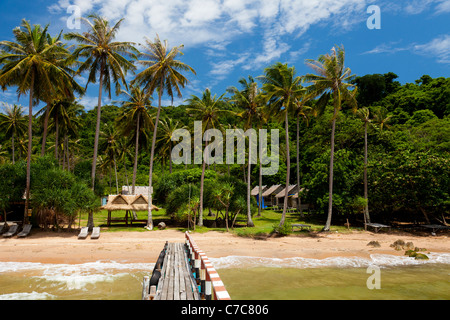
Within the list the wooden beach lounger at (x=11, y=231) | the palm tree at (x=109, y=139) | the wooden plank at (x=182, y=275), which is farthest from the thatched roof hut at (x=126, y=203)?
the palm tree at (x=109, y=139)

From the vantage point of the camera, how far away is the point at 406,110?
42.0 meters

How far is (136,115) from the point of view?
99.8ft

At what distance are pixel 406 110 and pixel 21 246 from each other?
4738 centimetres

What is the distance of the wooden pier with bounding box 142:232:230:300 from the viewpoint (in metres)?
6.19

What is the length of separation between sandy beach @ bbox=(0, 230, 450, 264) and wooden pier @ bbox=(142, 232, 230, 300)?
5585 mm

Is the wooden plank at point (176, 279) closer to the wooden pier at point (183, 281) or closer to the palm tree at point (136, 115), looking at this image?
the wooden pier at point (183, 281)

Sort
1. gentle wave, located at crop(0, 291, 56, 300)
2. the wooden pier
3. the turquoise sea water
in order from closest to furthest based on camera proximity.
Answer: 1. the wooden pier
2. gentle wave, located at crop(0, 291, 56, 300)
3. the turquoise sea water

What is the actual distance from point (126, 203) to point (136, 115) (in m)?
9.96

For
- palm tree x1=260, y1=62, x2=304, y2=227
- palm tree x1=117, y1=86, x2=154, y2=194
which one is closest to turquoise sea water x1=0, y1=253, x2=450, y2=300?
palm tree x1=260, y1=62, x2=304, y2=227

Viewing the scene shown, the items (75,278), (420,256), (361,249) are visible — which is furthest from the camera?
(361,249)

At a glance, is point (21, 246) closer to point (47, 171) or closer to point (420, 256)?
point (47, 171)

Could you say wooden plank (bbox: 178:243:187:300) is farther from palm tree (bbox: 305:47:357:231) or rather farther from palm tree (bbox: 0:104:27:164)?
palm tree (bbox: 0:104:27:164)
